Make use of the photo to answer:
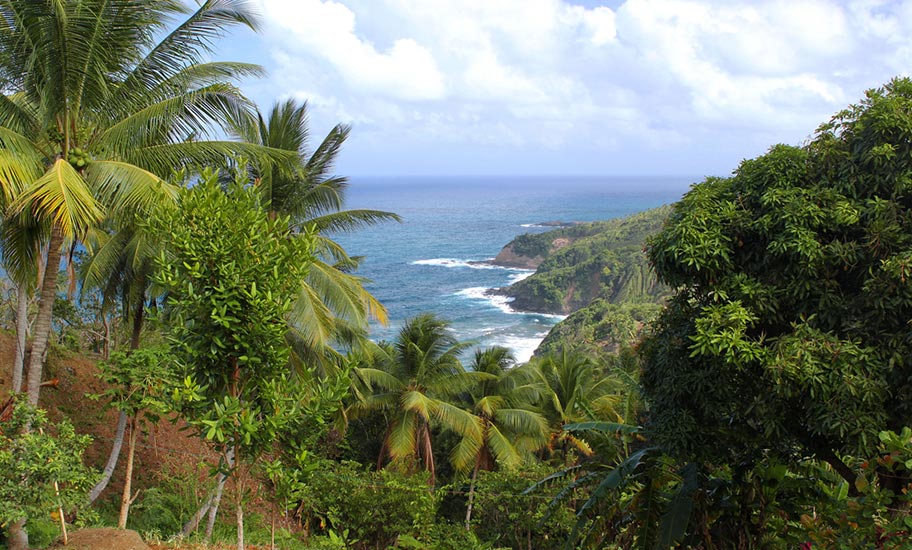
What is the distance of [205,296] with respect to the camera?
4.57 metres

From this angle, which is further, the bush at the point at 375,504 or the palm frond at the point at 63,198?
the bush at the point at 375,504

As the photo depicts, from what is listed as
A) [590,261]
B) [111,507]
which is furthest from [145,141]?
[590,261]

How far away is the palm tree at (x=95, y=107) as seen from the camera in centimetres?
779

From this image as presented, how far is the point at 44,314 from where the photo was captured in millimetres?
8625

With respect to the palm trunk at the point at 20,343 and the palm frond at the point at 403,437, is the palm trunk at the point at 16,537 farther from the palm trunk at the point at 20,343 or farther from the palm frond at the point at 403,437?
the palm frond at the point at 403,437

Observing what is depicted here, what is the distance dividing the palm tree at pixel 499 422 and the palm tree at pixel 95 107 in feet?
34.1

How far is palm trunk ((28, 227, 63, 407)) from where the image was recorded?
8195 mm

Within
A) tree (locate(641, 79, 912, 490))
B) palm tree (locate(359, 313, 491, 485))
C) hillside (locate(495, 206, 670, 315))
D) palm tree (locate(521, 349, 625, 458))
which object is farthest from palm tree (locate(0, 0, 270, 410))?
hillside (locate(495, 206, 670, 315))

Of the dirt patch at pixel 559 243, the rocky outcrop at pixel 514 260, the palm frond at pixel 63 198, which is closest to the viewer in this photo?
the palm frond at pixel 63 198

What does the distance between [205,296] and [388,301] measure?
77517 millimetres

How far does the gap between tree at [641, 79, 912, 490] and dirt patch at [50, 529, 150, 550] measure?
555 centimetres

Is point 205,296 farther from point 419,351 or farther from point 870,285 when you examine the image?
point 419,351

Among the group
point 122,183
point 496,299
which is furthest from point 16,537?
point 496,299

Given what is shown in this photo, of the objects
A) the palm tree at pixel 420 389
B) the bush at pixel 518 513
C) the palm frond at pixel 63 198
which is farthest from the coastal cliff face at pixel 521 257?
the palm frond at pixel 63 198
